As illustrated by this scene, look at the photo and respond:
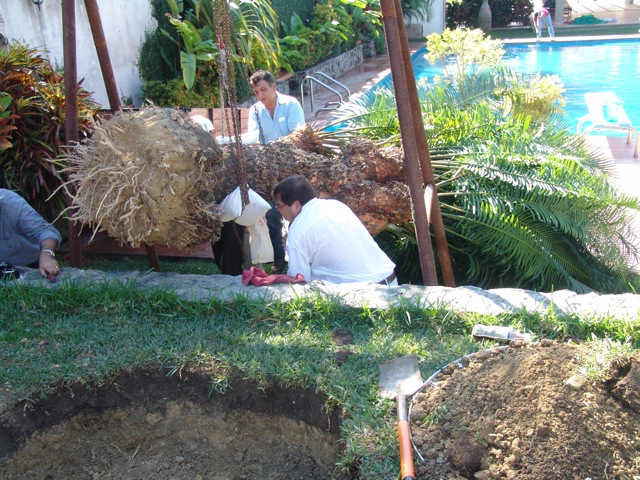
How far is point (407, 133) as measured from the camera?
3.95m

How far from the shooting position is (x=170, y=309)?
12.4ft

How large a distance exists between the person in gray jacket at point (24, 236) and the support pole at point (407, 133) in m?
2.41

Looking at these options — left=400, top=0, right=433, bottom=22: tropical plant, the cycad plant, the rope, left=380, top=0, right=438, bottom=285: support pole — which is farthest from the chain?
left=400, top=0, right=433, bottom=22: tropical plant

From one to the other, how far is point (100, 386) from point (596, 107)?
881cm

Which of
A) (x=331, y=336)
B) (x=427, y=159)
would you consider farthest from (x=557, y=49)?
(x=331, y=336)

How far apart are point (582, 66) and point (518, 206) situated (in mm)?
15045

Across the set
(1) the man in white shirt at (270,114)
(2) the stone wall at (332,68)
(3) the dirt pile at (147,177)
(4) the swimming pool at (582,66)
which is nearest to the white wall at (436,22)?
(4) the swimming pool at (582,66)

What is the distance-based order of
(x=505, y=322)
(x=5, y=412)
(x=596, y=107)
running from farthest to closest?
1. (x=596, y=107)
2. (x=505, y=322)
3. (x=5, y=412)

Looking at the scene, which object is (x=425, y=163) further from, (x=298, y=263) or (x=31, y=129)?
(x=31, y=129)

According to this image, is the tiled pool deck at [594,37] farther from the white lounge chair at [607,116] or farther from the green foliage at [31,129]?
the green foliage at [31,129]

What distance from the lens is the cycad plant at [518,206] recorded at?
4648 mm

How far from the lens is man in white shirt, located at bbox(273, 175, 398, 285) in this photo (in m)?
4.00

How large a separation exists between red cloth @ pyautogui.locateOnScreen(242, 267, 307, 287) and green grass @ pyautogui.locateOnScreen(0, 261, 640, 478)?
0.82 ft

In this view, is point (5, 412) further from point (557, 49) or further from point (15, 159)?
point (557, 49)
